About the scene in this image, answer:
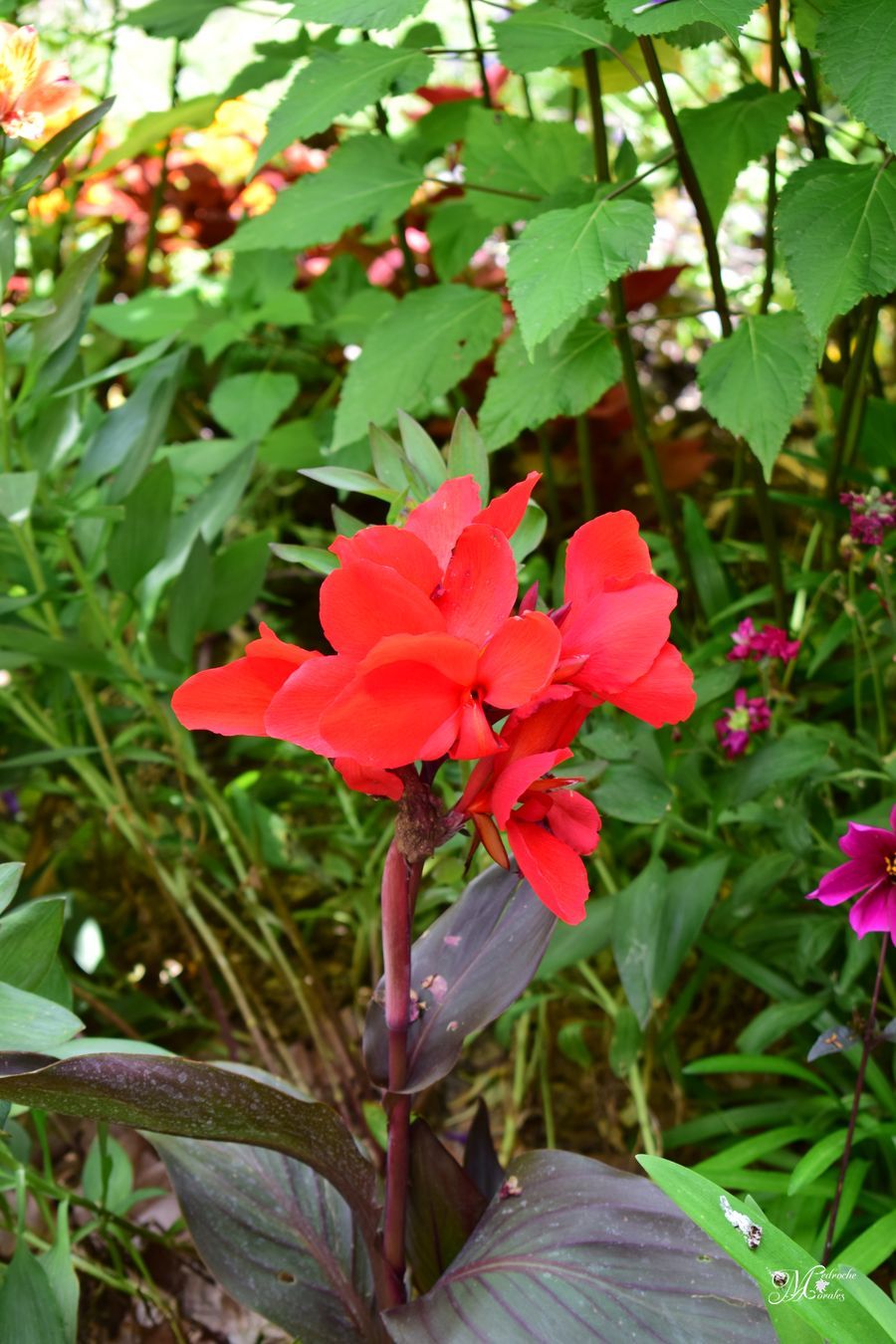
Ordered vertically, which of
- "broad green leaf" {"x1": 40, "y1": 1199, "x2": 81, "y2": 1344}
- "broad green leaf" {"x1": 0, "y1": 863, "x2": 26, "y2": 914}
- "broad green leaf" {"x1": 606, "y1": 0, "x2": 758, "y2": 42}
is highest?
"broad green leaf" {"x1": 606, "y1": 0, "x2": 758, "y2": 42}

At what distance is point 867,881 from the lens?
0.69 meters

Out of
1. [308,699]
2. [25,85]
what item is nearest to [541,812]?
[308,699]

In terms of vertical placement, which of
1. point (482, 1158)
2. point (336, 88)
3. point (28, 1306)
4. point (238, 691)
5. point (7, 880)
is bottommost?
point (482, 1158)

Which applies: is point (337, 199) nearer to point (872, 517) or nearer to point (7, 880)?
point (872, 517)

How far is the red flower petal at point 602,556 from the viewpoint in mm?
581

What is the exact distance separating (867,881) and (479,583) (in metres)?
0.31

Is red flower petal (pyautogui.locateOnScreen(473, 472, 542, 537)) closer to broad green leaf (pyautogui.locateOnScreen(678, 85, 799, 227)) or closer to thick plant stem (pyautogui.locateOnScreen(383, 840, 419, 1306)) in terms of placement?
thick plant stem (pyautogui.locateOnScreen(383, 840, 419, 1306))

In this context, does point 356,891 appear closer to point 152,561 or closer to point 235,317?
point 152,561

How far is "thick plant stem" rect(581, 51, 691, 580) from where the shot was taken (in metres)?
1.03

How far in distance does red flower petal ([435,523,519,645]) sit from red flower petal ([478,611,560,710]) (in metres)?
0.01

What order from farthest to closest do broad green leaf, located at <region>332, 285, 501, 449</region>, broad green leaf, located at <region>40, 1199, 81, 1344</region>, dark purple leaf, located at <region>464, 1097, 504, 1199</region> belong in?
broad green leaf, located at <region>332, 285, 501, 449</region> → dark purple leaf, located at <region>464, 1097, 504, 1199</region> → broad green leaf, located at <region>40, 1199, 81, 1344</region>

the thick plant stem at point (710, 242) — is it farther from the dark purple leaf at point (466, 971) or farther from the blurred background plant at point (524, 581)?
the dark purple leaf at point (466, 971)

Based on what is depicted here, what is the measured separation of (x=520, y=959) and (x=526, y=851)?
Answer: 18 cm

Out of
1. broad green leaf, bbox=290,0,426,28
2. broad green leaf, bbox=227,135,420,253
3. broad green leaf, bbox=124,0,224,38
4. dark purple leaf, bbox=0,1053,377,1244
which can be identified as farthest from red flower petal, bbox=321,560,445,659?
broad green leaf, bbox=124,0,224,38
